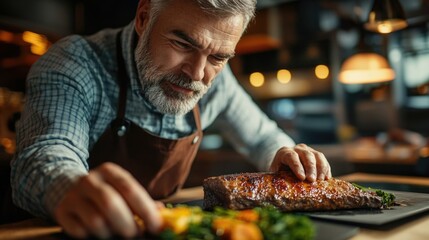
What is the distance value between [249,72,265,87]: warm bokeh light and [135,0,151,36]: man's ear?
21.4ft

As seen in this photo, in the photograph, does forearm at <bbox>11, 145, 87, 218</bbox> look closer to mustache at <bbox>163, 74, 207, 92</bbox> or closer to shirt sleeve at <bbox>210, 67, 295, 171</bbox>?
mustache at <bbox>163, 74, 207, 92</bbox>

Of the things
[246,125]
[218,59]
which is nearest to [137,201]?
[218,59]

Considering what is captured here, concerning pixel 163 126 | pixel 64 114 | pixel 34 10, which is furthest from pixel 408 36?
pixel 64 114

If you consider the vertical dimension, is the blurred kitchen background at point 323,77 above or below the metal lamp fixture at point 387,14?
below

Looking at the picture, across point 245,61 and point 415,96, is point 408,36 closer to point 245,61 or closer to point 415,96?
point 415,96

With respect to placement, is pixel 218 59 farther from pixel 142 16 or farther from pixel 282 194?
pixel 282 194

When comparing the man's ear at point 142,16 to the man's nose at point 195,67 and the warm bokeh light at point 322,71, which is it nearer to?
the man's nose at point 195,67

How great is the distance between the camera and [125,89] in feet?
5.75

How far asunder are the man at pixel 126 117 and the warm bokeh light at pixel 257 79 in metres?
6.04

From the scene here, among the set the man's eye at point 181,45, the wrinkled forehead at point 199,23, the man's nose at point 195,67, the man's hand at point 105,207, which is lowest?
the man's hand at point 105,207

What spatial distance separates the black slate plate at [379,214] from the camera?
1.15m

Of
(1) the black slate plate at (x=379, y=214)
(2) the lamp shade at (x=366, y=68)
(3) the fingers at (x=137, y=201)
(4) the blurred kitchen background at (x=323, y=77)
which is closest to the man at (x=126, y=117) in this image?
(3) the fingers at (x=137, y=201)

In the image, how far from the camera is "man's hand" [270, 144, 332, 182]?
1.45m

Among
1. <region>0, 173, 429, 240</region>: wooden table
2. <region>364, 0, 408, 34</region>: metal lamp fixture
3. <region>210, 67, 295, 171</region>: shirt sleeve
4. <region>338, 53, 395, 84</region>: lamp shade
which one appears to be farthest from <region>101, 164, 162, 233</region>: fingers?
<region>338, 53, 395, 84</region>: lamp shade
